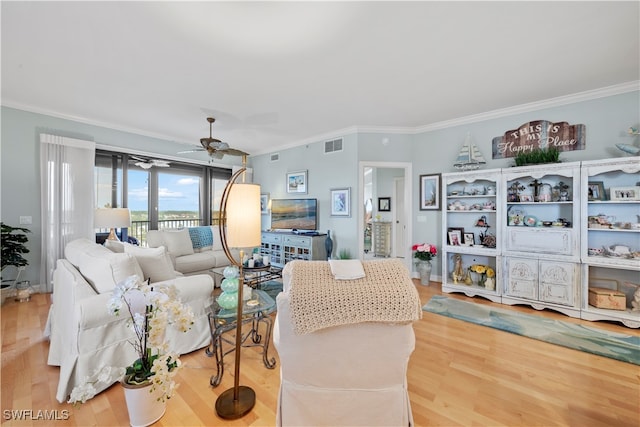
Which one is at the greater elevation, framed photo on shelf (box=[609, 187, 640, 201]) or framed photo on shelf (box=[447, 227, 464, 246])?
framed photo on shelf (box=[609, 187, 640, 201])

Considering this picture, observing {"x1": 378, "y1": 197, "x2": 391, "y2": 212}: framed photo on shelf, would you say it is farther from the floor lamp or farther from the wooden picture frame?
the floor lamp

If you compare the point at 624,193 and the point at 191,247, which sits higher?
the point at 624,193

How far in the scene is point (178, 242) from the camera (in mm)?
3975

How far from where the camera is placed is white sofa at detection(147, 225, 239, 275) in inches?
149

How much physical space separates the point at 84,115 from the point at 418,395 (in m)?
5.51

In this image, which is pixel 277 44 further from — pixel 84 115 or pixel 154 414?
pixel 84 115

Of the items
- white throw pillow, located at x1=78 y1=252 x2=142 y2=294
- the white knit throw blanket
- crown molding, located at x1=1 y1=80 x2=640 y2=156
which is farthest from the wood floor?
crown molding, located at x1=1 y1=80 x2=640 y2=156

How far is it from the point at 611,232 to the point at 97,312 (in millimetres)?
5021

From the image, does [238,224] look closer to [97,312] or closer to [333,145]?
[97,312]

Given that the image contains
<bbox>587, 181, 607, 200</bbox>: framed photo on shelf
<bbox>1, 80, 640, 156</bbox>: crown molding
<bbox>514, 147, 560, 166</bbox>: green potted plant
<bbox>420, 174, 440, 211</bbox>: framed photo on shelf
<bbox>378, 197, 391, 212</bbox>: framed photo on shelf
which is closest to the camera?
<bbox>587, 181, 607, 200</bbox>: framed photo on shelf

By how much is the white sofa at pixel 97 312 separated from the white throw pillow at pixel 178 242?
59.7 inches

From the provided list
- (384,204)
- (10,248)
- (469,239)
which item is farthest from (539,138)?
(10,248)

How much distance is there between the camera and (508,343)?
7.79 ft

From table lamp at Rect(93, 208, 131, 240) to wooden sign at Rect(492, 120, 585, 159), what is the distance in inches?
218
